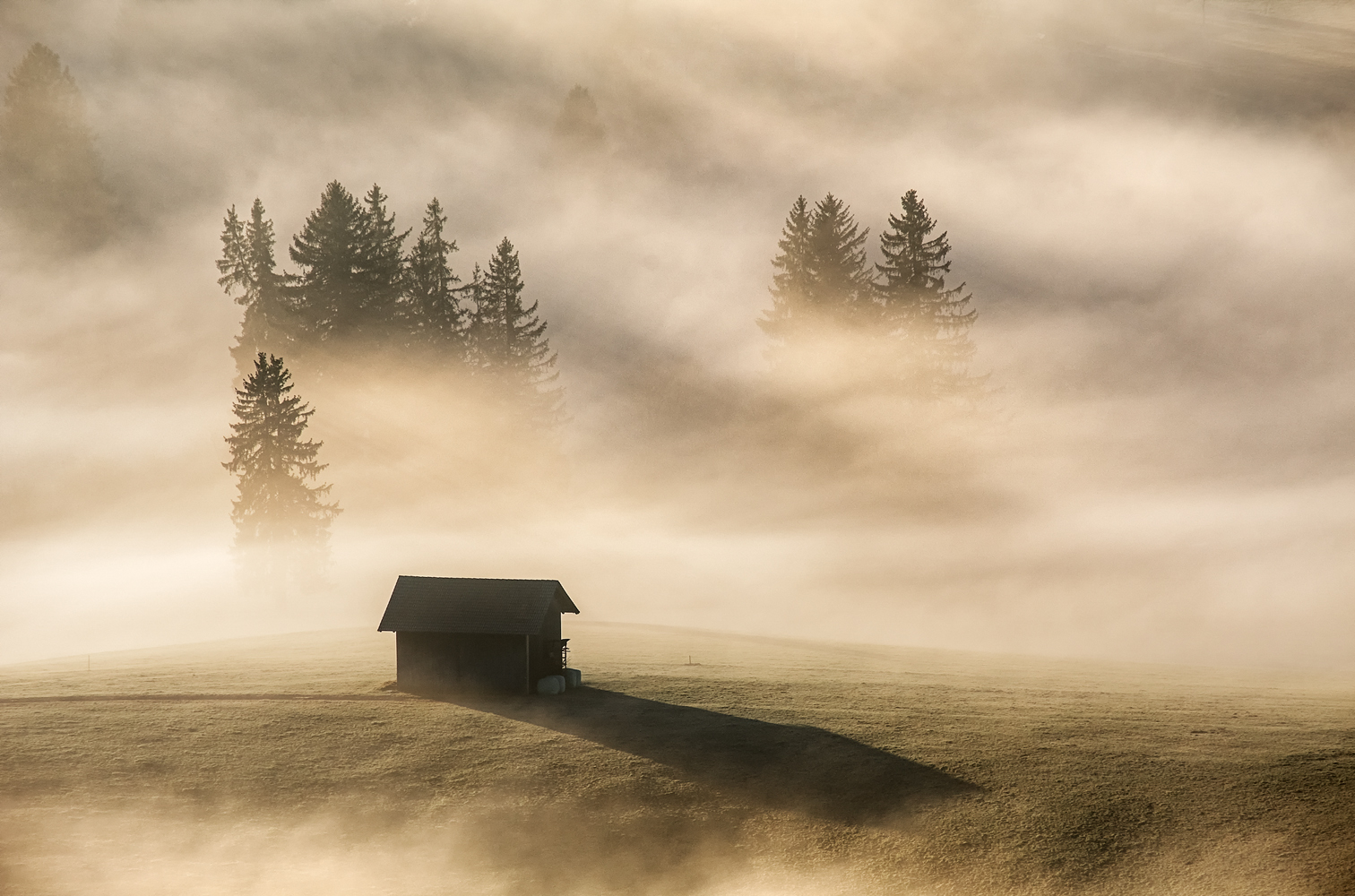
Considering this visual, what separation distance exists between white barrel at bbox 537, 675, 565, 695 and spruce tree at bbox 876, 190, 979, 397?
145ft

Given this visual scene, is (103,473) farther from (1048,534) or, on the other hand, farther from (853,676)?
(1048,534)

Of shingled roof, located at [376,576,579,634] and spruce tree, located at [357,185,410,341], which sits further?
spruce tree, located at [357,185,410,341]

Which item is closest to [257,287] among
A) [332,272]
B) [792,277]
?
[332,272]

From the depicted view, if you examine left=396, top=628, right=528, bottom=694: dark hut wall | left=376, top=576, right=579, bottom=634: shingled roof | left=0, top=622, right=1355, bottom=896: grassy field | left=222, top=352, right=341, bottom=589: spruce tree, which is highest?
left=222, top=352, right=341, bottom=589: spruce tree

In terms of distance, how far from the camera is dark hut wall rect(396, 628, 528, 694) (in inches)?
1558

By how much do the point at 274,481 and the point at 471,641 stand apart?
31.3 meters

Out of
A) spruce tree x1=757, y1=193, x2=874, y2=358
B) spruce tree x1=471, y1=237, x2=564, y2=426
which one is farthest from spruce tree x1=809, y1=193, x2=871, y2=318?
spruce tree x1=471, y1=237, x2=564, y2=426

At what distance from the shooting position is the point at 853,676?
44938 mm

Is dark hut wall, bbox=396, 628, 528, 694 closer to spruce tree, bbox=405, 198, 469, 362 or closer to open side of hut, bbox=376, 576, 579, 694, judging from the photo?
open side of hut, bbox=376, 576, 579, 694

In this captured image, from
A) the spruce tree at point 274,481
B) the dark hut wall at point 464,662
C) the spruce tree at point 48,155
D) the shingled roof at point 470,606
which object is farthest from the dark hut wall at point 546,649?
the spruce tree at point 48,155

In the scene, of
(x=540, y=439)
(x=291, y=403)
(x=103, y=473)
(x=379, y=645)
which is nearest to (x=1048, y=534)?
(x=540, y=439)

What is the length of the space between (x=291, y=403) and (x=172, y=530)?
65.6 ft

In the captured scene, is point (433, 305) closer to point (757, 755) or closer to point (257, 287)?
point (257, 287)

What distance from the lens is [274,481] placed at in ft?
211
